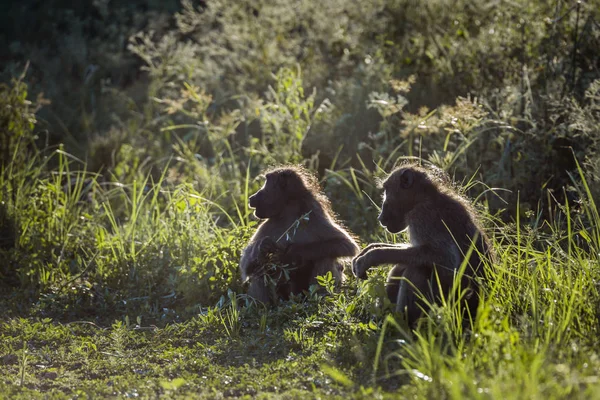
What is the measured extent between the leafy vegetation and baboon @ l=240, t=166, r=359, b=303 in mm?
237

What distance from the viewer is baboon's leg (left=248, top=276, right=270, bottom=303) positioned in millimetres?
6254

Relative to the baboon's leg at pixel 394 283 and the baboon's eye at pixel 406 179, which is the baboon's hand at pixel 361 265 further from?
the baboon's eye at pixel 406 179

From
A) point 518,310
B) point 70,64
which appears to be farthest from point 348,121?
point 70,64

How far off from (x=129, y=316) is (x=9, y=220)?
6.10ft

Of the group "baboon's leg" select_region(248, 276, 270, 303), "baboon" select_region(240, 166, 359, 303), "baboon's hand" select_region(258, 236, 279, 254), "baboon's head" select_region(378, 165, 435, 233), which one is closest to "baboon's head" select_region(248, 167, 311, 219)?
"baboon" select_region(240, 166, 359, 303)

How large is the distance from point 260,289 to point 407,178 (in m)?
1.53

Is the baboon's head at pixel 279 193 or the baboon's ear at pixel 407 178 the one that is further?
the baboon's head at pixel 279 193

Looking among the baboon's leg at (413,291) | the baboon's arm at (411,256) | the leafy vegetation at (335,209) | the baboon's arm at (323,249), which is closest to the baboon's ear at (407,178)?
the baboon's arm at (411,256)

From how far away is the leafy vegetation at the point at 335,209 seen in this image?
4.54 metres

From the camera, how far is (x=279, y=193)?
6539mm

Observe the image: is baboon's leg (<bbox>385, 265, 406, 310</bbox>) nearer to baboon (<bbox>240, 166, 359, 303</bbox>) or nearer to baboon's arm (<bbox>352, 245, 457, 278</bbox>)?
baboon's arm (<bbox>352, 245, 457, 278</bbox>)

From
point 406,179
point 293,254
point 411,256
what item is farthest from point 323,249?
point 411,256

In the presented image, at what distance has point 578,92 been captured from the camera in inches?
309

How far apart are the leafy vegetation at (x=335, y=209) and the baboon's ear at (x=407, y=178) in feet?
2.22
